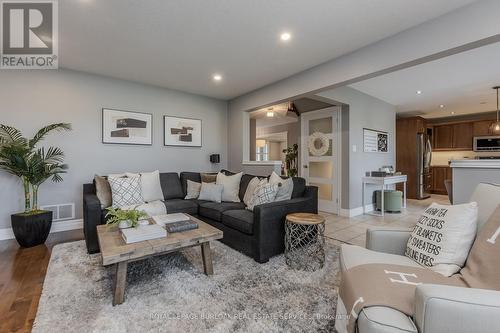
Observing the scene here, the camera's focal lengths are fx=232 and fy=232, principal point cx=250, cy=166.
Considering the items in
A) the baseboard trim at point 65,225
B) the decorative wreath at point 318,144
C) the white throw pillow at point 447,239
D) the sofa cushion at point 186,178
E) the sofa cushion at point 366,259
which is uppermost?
the decorative wreath at point 318,144

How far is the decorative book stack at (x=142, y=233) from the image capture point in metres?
1.90

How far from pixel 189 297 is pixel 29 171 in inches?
110

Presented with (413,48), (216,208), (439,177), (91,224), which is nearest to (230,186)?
(216,208)

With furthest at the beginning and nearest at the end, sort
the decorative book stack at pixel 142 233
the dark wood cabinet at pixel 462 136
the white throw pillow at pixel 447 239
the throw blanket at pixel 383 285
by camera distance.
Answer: the dark wood cabinet at pixel 462 136
the decorative book stack at pixel 142 233
the white throw pillow at pixel 447 239
the throw blanket at pixel 383 285

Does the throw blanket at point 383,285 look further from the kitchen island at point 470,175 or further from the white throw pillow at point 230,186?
the white throw pillow at point 230,186

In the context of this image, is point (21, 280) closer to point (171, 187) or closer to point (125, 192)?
point (125, 192)

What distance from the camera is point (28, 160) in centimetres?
299

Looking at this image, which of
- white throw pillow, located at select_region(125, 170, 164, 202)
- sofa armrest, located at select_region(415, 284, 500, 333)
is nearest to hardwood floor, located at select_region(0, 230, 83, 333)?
white throw pillow, located at select_region(125, 170, 164, 202)

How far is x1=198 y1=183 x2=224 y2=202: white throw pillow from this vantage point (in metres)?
3.57

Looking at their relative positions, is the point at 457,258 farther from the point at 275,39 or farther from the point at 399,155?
the point at 399,155

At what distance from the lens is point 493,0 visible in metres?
1.93

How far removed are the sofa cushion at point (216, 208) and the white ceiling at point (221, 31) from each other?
2034mm

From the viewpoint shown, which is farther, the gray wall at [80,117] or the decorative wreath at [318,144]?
the decorative wreath at [318,144]

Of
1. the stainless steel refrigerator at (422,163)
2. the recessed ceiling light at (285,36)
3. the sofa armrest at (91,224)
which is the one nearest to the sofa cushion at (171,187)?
the sofa armrest at (91,224)
